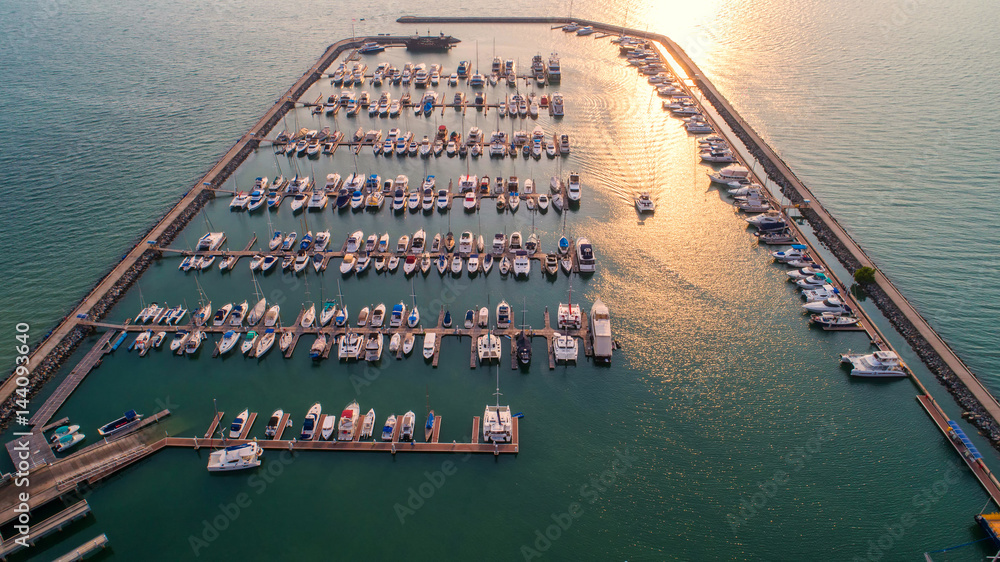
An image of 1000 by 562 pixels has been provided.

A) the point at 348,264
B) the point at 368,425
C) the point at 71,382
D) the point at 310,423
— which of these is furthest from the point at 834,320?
the point at 71,382

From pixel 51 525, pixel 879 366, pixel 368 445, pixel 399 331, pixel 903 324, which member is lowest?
pixel 51 525

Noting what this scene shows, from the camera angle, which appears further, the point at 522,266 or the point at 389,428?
the point at 522,266

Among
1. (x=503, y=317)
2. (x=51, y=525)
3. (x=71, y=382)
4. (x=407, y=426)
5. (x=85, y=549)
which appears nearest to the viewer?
(x=85, y=549)

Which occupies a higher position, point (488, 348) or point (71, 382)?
point (488, 348)

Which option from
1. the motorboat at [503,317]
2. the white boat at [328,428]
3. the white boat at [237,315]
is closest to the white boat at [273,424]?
the white boat at [328,428]

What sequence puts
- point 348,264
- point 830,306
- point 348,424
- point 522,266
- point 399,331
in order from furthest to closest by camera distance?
point 348,264 < point 522,266 < point 830,306 < point 399,331 < point 348,424

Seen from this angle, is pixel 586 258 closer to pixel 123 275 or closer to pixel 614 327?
pixel 614 327

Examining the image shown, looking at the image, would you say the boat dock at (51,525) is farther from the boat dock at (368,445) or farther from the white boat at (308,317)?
the white boat at (308,317)
